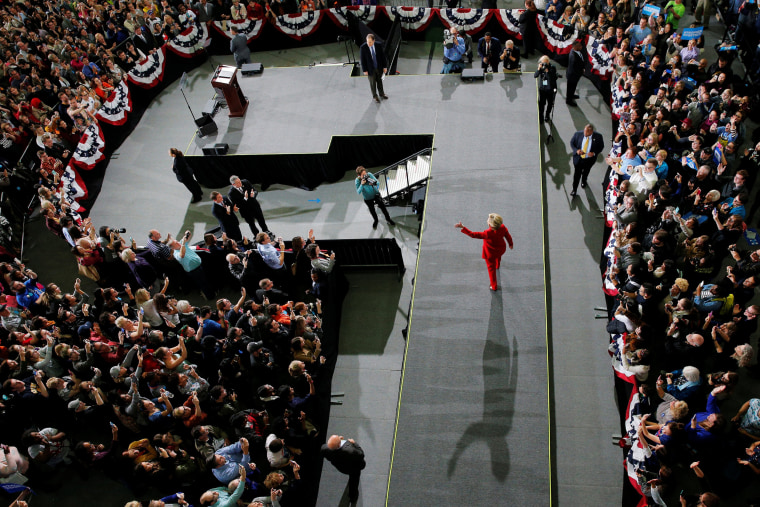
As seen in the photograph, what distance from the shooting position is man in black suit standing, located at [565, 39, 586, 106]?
11.2 m

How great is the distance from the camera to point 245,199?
9.61 meters

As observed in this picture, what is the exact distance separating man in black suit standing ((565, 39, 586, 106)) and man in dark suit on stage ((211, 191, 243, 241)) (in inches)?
292

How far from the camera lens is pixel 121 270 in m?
9.63

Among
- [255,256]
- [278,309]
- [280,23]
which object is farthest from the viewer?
[280,23]

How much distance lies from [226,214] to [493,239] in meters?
4.77

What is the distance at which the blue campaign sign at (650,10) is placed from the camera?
11678mm

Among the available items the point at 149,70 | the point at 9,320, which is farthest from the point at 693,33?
the point at 9,320

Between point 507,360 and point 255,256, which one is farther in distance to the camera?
point 255,256

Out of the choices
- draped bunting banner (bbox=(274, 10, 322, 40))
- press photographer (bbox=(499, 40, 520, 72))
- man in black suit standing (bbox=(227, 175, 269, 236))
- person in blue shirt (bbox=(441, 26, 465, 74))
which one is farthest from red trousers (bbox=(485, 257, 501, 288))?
draped bunting banner (bbox=(274, 10, 322, 40))

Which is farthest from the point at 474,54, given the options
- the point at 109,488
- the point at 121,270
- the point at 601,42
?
the point at 109,488

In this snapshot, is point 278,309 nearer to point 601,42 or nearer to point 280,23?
point 601,42

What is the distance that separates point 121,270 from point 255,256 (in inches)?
106

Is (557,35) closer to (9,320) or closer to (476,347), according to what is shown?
(476,347)

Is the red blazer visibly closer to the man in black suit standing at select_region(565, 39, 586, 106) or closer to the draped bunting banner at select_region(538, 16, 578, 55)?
the man in black suit standing at select_region(565, 39, 586, 106)
